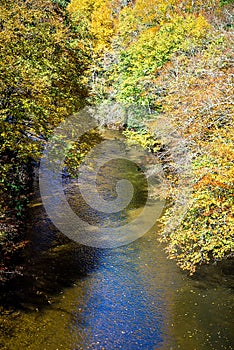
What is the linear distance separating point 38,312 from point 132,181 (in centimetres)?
1111

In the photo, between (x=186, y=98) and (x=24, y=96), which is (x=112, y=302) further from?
→ (x=186, y=98)

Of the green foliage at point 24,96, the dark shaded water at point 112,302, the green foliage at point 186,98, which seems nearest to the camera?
the green foliage at point 186,98

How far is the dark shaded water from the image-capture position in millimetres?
9477

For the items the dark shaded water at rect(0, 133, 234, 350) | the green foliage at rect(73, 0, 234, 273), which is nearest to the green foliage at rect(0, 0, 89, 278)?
the dark shaded water at rect(0, 133, 234, 350)

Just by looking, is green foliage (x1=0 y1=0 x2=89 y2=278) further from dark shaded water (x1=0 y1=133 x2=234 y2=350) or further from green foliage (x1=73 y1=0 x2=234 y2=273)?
green foliage (x1=73 y1=0 x2=234 y2=273)

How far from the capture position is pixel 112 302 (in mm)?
10977

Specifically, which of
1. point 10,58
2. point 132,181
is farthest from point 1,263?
point 132,181

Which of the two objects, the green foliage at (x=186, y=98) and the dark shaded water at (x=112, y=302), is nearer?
the green foliage at (x=186, y=98)

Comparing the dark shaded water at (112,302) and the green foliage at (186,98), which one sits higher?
the green foliage at (186,98)

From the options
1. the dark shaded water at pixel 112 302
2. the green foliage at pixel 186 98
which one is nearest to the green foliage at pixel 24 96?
the dark shaded water at pixel 112 302

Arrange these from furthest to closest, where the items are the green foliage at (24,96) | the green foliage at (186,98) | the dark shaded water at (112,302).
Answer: the green foliage at (24,96), the dark shaded water at (112,302), the green foliage at (186,98)

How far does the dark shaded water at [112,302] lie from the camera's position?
9.48 metres

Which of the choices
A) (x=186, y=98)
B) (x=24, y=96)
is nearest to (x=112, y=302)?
(x=24, y=96)

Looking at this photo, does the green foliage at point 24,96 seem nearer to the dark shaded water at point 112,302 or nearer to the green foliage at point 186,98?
the dark shaded water at point 112,302
